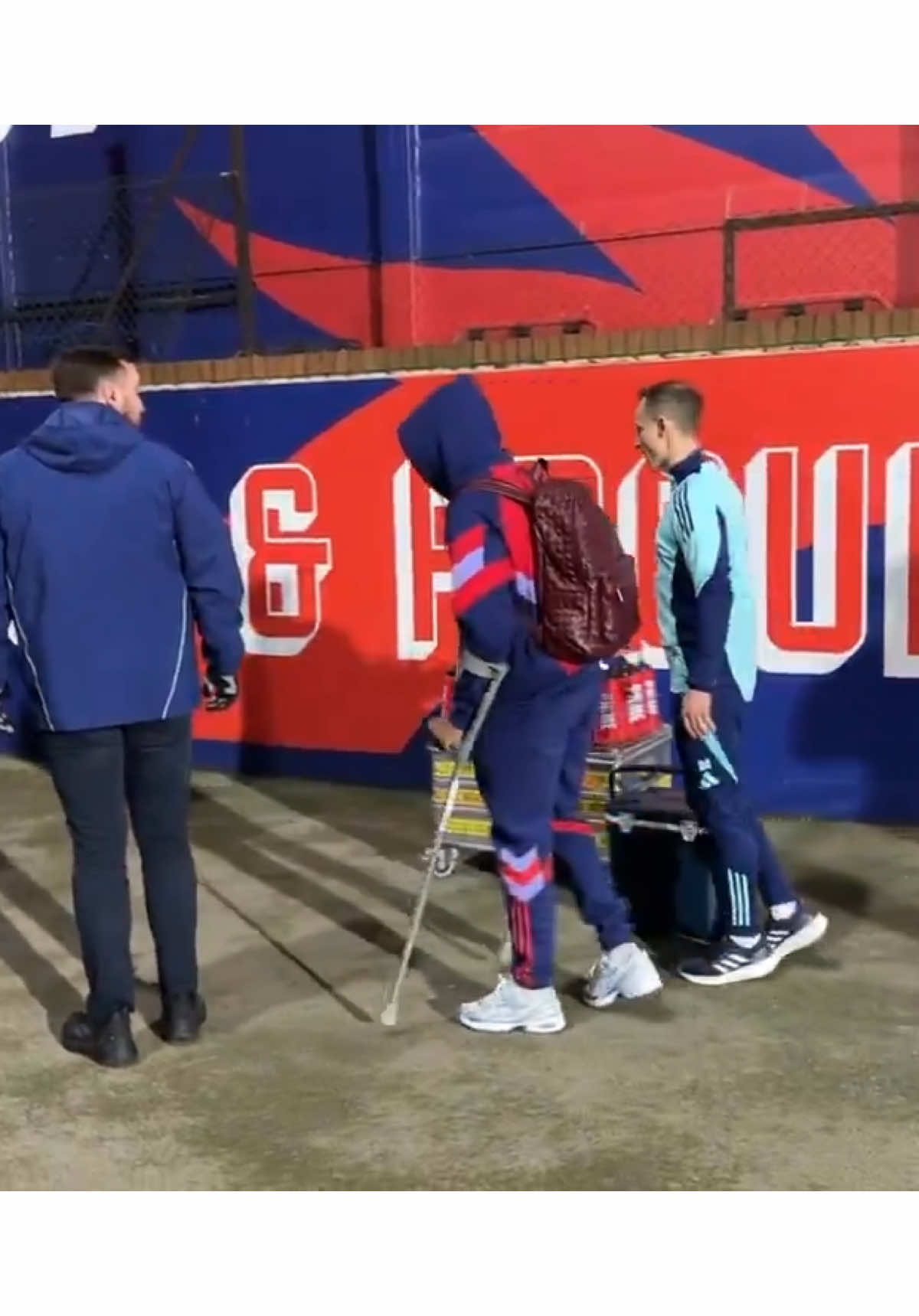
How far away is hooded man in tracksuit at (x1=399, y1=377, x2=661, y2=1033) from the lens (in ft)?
11.5

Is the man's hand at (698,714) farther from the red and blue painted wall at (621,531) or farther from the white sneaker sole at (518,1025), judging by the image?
the red and blue painted wall at (621,531)

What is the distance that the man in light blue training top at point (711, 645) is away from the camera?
12.9 ft

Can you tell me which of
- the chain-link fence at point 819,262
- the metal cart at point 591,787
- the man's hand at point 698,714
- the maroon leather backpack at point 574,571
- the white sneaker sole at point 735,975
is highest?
the chain-link fence at point 819,262

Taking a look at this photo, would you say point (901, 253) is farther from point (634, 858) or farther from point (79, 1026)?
point (79, 1026)

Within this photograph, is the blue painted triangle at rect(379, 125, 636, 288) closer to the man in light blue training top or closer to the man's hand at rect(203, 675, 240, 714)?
the man in light blue training top

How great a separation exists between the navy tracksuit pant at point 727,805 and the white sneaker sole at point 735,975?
95 mm

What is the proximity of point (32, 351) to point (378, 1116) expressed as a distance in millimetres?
8418

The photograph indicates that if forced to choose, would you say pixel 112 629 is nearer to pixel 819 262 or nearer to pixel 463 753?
pixel 463 753

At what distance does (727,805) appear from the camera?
4105 millimetres

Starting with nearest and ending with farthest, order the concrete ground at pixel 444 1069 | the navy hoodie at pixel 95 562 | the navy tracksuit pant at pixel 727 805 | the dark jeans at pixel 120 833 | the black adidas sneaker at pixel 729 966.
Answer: the concrete ground at pixel 444 1069 < the navy hoodie at pixel 95 562 < the dark jeans at pixel 120 833 < the navy tracksuit pant at pixel 727 805 < the black adidas sneaker at pixel 729 966

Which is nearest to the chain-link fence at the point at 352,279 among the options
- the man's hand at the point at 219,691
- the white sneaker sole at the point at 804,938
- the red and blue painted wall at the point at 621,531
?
the red and blue painted wall at the point at 621,531

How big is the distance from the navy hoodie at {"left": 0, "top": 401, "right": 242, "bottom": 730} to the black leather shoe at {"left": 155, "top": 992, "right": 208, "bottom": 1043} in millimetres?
800

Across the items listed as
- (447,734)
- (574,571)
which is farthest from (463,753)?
(574,571)

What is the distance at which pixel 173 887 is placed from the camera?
149 inches
